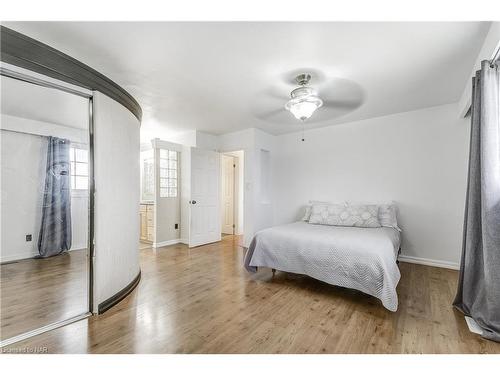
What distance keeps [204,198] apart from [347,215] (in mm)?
2847

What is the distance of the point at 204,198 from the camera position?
4.83m

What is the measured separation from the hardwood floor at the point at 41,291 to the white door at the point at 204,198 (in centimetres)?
209

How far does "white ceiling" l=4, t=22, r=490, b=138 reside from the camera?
177 cm

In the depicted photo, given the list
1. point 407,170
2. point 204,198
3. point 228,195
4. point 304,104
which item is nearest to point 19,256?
point 204,198

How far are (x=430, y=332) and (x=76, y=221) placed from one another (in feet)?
11.7

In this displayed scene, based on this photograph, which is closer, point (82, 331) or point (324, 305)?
point (82, 331)

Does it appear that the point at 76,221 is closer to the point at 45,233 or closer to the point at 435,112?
the point at 45,233

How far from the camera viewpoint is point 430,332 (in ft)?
5.87

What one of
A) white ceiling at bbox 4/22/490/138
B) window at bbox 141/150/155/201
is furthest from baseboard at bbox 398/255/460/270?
window at bbox 141/150/155/201

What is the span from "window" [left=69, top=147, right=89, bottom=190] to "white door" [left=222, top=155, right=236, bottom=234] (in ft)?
13.2

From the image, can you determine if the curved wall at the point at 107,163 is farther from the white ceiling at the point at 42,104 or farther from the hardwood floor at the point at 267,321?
the hardwood floor at the point at 267,321

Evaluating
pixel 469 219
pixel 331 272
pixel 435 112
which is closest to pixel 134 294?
pixel 331 272

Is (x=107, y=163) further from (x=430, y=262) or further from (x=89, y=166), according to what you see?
(x=430, y=262)

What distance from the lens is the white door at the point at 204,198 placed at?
458cm
